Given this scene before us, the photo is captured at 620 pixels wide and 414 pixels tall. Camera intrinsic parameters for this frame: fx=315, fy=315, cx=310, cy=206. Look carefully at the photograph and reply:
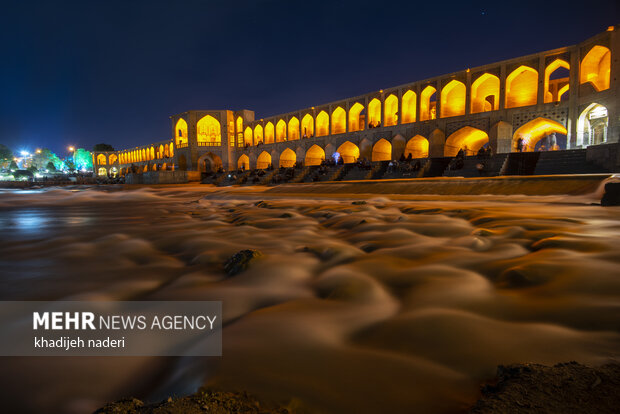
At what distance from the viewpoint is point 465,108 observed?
53.6 ft

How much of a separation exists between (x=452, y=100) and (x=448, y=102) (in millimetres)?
328

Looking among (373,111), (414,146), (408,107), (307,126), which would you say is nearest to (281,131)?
(307,126)

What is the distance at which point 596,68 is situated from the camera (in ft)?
43.5

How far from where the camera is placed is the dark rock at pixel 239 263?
1.74m

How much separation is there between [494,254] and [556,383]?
1.28 m

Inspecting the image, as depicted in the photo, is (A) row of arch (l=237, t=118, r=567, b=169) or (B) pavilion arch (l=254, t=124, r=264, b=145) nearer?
(A) row of arch (l=237, t=118, r=567, b=169)

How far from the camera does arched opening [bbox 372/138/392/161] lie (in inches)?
795

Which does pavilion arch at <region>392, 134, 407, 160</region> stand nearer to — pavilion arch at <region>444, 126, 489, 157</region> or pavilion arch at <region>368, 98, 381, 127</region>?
pavilion arch at <region>368, 98, 381, 127</region>

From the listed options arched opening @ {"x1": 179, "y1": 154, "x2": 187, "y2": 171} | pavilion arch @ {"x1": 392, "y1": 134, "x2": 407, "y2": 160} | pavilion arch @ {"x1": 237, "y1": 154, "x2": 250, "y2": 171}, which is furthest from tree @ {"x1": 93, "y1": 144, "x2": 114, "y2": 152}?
pavilion arch @ {"x1": 392, "y1": 134, "x2": 407, "y2": 160}

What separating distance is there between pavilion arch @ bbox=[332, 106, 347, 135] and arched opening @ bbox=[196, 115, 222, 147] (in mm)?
11159

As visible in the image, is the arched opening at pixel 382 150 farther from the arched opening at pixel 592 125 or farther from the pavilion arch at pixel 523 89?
the arched opening at pixel 592 125

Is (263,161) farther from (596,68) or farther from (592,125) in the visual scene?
(596,68)

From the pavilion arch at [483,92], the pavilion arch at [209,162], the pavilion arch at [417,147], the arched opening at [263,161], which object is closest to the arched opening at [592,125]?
the pavilion arch at [483,92]

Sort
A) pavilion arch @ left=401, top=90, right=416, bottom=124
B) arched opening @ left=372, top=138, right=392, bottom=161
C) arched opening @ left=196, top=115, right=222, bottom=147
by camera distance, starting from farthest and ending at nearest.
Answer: arched opening @ left=196, top=115, right=222, bottom=147, arched opening @ left=372, top=138, right=392, bottom=161, pavilion arch @ left=401, top=90, right=416, bottom=124
